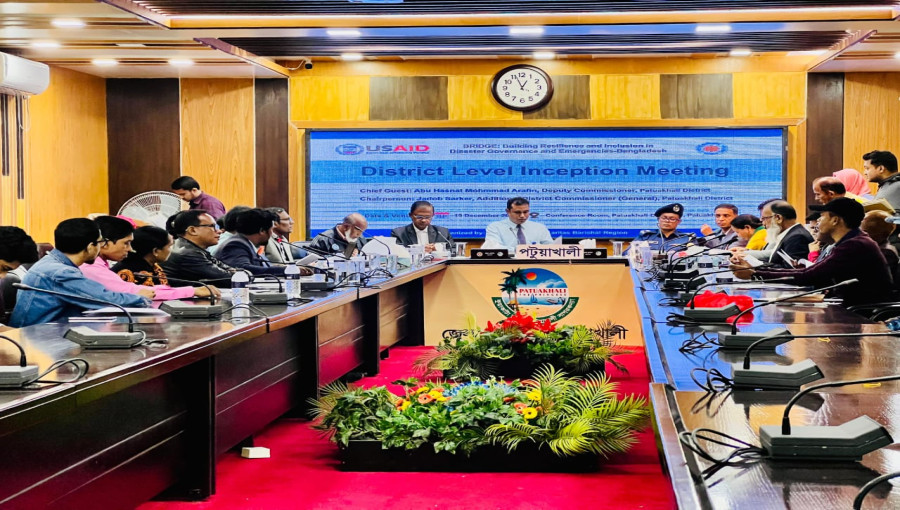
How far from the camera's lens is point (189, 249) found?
17.6 feet

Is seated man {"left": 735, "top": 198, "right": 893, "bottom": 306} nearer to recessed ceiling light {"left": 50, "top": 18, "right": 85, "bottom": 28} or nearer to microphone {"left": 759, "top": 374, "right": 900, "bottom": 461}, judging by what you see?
microphone {"left": 759, "top": 374, "right": 900, "bottom": 461}

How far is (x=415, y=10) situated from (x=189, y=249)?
2.70 m

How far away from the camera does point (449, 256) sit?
810 cm

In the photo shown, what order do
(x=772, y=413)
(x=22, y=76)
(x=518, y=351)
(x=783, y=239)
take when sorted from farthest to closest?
(x=22, y=76) < (x=783, y=239) < (x=518, y=351) < (x=772, y=413)

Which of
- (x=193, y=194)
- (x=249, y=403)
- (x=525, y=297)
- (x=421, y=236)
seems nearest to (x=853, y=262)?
(x=525, y=297)

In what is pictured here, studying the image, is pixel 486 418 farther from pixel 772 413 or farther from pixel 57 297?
pixel 772 413

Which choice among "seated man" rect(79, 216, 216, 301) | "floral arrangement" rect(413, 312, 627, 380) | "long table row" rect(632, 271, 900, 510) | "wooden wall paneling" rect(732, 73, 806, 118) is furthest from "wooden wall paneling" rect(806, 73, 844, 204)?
"seated man" rect(79, 216, 216, 301)

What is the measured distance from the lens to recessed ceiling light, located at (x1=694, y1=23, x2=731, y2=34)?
752cm

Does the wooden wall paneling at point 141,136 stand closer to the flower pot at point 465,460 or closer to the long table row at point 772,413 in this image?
the flower pot at point 465,460

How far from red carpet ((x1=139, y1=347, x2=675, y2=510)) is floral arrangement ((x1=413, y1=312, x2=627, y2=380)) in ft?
5.65

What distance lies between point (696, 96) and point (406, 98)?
2758 mm

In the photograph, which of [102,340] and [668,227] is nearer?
[102,340]

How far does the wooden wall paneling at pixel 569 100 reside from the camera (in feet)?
31.6

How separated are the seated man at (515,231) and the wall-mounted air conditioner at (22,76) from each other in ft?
13.4
